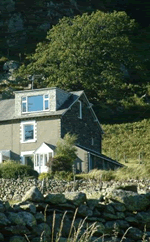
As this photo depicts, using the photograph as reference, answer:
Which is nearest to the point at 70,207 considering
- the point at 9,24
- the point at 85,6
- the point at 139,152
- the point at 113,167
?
the point at 113,167

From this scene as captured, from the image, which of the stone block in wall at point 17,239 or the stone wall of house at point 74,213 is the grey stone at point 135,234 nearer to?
the stone wall of house at point 74,213

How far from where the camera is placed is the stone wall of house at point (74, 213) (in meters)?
12.9

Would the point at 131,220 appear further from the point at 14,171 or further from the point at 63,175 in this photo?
the point at 63,175

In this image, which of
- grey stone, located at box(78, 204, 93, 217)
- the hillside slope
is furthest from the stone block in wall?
the hillside slope

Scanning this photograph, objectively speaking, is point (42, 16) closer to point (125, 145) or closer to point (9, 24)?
point (9, 24)

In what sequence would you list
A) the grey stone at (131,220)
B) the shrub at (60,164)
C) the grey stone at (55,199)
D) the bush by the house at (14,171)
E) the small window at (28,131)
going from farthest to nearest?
the small window at (28,131) < the shrub at (60,164) < the bush by the house at (14,171) < the grey stone at (131,220) < the grey stone at (55,199)

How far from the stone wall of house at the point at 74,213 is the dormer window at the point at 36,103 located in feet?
119

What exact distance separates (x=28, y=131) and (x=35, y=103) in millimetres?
2136

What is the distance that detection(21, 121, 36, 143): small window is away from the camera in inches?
2055

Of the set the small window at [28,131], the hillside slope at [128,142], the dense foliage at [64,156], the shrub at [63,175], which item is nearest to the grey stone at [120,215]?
the shrub at [63,175]

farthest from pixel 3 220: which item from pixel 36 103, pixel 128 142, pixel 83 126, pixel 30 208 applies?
pixel 128 142

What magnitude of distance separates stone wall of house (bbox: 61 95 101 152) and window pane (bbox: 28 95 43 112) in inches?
81.1

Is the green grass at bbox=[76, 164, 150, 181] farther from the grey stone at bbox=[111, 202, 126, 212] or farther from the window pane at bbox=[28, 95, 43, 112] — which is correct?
the grey stone at bbox=[111, 202, 126, 212]

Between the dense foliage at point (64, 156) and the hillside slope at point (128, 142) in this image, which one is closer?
the dense foliage at point (64, 156)
